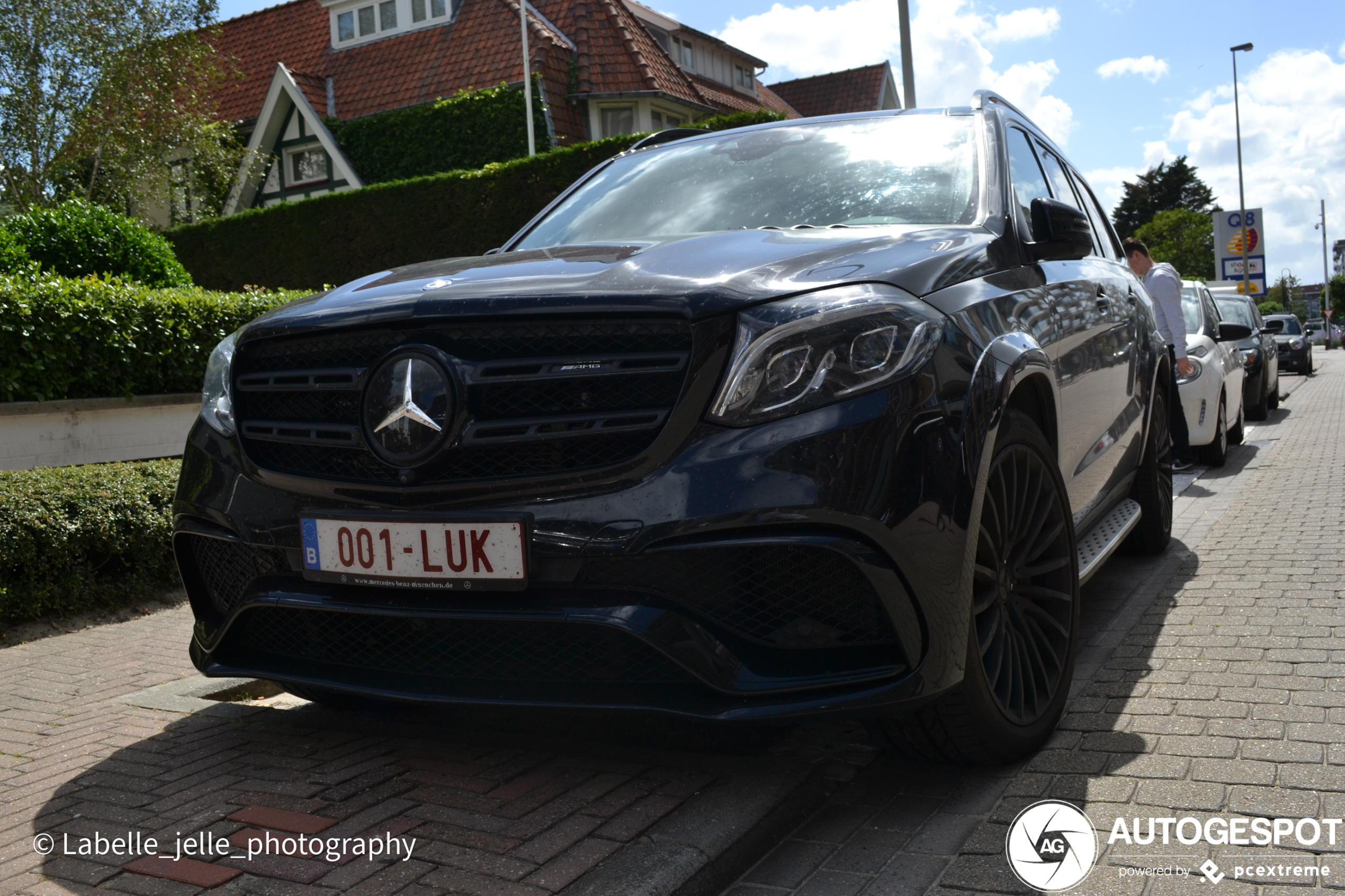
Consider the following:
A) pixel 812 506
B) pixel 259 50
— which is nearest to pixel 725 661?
pixel 812 506

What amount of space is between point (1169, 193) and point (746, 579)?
8979 centimetres

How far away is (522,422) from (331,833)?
1.02 meters

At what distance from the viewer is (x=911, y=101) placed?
15.6m

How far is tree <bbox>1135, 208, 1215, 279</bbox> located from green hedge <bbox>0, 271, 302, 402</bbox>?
55.6m

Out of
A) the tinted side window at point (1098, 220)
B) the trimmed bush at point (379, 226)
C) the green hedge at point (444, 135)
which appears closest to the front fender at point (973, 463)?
the tinted side window at point (1098, 220)

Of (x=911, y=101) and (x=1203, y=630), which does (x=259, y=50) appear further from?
(x=1203, y=630)

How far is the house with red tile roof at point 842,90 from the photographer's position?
4594 cm

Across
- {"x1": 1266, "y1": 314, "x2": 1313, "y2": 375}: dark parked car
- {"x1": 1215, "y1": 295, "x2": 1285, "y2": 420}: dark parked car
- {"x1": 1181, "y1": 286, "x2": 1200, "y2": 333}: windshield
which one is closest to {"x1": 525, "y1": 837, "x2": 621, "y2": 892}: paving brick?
{"x1": 1181, "y1": 286, "x2": 1200, "y2": 333}: windshield

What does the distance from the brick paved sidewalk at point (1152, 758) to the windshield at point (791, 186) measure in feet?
5.02

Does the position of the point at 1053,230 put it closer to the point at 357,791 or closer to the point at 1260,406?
the point at 357,791

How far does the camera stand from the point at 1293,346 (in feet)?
94.5

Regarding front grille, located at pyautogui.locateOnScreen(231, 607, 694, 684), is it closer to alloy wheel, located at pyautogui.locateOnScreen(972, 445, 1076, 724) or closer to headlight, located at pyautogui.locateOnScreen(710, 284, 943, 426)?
headlight, located at pyautogui.locateOnScreen(710, 284, 943, 426)

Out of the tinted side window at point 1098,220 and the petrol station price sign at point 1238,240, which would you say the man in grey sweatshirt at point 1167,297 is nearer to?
the tinted side window at point 1098,220

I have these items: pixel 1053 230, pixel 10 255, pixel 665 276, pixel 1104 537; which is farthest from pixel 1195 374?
pixel 10 255
